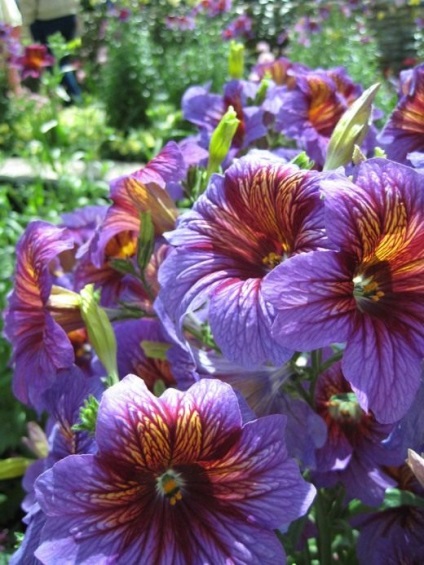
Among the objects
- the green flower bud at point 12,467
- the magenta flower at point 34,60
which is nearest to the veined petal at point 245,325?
the green flower bud at point 12,467

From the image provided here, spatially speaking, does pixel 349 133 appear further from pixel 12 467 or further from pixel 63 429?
pixel 12 467

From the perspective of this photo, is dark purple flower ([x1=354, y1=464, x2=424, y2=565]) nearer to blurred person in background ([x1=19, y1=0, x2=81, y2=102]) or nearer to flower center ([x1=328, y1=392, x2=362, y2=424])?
flower center ([x1=328, y1=392, x2=362, y2=424])

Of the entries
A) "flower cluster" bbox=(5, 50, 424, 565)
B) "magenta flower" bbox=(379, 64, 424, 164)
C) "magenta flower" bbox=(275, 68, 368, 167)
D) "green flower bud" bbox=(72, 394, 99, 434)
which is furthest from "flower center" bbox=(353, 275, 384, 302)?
"magenta flower" bbox=(275, 68, 368, 167)

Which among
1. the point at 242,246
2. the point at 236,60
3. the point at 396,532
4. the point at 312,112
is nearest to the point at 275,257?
the point at 242,246

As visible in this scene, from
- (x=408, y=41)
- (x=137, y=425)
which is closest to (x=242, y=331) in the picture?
(x=137, y=425)

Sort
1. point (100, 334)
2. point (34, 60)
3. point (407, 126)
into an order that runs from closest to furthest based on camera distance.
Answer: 1. point (100, 334)
2. point (407, 126)
3. point (34, 60)

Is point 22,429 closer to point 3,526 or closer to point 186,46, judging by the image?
point 3,526
